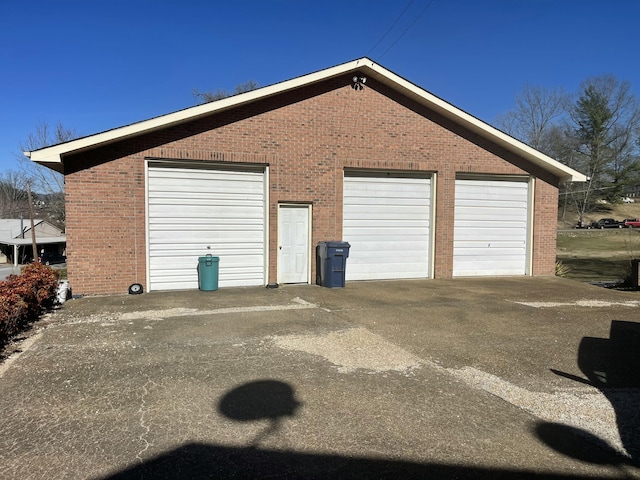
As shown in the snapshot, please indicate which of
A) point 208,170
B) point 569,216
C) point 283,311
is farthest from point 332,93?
point 569,216

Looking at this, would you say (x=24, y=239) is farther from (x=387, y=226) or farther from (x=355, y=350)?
(x=355, y=350)

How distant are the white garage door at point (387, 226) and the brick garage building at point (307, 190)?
0.03 meters

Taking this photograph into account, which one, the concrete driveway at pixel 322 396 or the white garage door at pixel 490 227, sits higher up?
the white garage door at pixel 490 227

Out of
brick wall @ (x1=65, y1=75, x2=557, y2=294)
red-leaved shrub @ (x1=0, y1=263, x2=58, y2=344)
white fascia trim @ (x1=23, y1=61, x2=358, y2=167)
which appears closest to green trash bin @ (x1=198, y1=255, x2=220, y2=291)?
brick wall @ (x1=65, y1=75, x2=557, y2=294)

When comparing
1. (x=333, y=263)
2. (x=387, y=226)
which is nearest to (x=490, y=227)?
(x=387, y=226)

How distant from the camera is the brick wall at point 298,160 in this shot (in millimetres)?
10297

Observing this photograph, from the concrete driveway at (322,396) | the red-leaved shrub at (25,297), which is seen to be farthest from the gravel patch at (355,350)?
the red-leaved shrub at (25,297)

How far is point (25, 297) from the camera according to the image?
24.7 ft

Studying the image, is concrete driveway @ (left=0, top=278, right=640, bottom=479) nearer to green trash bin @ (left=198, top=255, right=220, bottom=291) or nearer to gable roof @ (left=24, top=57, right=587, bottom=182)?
green trash bin @ (left=198, top=255, right=220, bottom=291)

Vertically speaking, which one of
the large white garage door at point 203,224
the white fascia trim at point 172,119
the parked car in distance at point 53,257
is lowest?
the parked car in distance at point 53,257

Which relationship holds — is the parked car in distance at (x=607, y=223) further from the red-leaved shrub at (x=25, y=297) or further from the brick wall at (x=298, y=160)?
the red-leaved shrub at (x=25, y=297)

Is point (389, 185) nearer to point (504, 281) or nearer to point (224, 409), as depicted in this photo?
point (504, 281)

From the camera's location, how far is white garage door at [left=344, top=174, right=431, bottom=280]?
12.7 meters

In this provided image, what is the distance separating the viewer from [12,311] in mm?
6637
